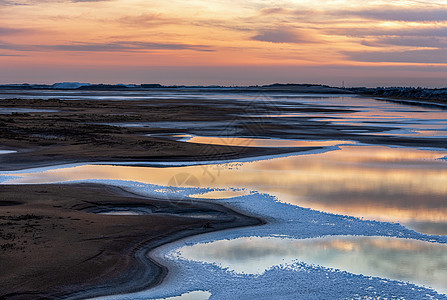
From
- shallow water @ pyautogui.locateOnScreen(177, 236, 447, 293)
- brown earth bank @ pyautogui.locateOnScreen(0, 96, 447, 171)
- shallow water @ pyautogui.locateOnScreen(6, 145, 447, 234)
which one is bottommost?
shallow water @ pyautogui.locateOnScreen(177, 236, 447, 293)

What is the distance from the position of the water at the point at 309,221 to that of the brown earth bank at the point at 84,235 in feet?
1.61

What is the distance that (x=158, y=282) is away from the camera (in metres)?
8.93

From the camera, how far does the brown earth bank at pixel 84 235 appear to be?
8.50 metres

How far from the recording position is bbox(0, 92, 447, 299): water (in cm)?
897

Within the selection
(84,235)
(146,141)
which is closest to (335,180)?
(84,235)

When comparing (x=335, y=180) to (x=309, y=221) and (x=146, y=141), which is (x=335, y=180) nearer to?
(x=309, y=221)

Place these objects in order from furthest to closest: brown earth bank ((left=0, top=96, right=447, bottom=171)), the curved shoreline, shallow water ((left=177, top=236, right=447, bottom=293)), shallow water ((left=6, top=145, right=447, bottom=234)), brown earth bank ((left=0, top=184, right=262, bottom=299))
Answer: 1. brown earth bank ((left=0, top=96, right=447, bottom=171))
2. shallow water ((left=6, top=145, right=447, bottom=234))
3. shallow water ((left=177, top=236, right=447, bottom=293))
4. brown earth bank ((left=0, top=184, right=262, bottom=299))
5. the curved shoreline

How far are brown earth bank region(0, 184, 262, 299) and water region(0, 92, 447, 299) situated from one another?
491 mm

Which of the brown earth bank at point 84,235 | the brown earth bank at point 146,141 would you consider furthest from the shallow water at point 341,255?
the brown earth bank at point 146,141

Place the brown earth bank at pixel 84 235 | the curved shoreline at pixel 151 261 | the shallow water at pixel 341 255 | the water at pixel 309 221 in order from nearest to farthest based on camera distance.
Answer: the curved shoreline at pixel 151 261 → the brown earth bank at pixel 84 235 → the water at pixel 309 221 → the shallow water at pixel 341 255

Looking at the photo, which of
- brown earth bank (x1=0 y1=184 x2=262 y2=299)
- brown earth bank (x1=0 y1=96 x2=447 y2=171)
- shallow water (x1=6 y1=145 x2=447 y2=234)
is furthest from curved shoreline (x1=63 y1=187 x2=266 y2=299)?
brown earth bank (x1=0 y1=96 x2=447 y2=171)

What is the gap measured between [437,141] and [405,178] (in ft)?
41.7

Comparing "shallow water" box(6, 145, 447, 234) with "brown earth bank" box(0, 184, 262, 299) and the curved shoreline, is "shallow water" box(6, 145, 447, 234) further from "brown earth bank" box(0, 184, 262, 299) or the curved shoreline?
"brown earth bank" box(0, 184, 262, 299)

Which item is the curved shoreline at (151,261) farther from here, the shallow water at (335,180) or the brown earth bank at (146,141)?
the brown earth bank at (146,141)
